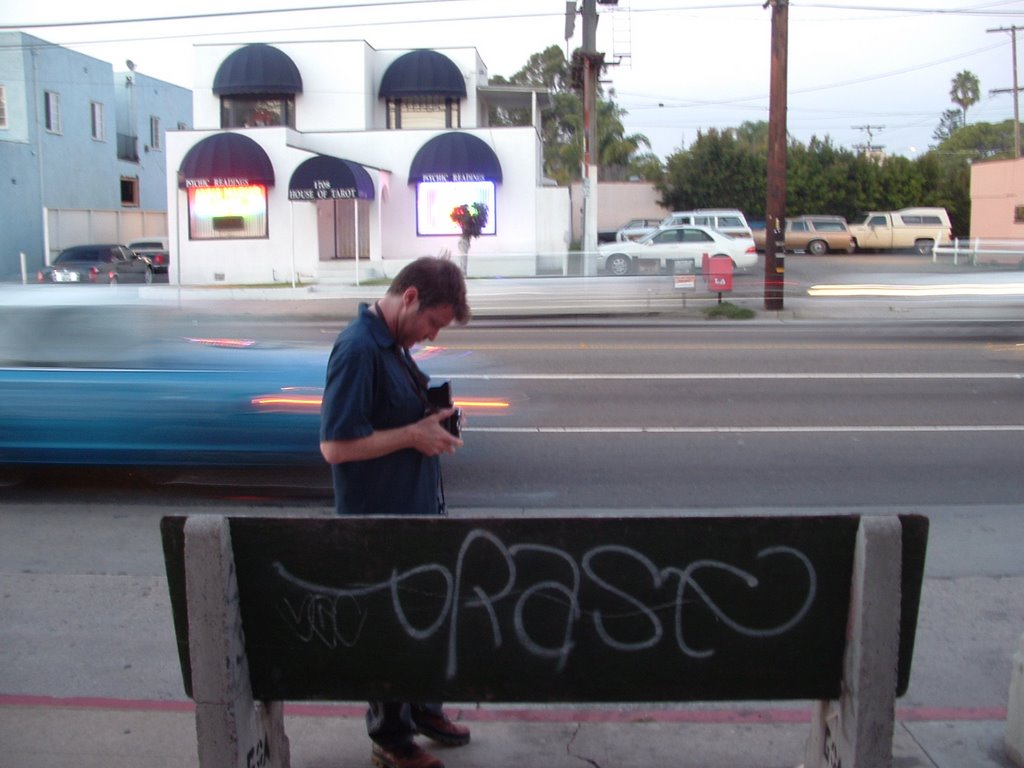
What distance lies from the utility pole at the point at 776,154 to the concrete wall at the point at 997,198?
24.9 meters

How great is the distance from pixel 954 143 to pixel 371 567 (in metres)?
102

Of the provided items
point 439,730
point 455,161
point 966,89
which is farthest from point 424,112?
point 966,89

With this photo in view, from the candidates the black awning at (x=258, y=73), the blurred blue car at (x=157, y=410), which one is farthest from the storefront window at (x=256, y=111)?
the blurred blue car at (x=157, y=410)

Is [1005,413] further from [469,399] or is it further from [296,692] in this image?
[296,692]

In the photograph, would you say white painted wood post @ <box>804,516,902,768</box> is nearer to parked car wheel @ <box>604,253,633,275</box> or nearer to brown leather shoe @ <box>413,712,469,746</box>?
brown leather shoe @ <box>413,712,469,746</box>

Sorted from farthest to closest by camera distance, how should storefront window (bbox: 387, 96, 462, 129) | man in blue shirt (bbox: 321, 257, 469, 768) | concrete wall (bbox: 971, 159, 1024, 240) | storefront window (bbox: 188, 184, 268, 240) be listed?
concrete wall (bbox: 971, 159, 1024, 240)
storefront window (bbox: 387, 96, 462, 129)
storefront window (bbox: 188, 184, 268, 240)
man in blue shirt (bbox: 321, 257, 469, 768)

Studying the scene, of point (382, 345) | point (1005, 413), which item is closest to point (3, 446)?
point (382, 345)

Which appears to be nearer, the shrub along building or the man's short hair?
the man's short hair

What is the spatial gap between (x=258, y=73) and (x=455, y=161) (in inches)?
273

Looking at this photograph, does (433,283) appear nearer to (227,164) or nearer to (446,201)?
(227,164)

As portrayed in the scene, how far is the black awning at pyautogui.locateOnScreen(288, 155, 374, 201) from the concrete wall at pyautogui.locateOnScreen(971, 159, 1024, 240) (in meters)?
26.7

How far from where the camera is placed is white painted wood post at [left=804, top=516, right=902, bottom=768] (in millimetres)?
Result: 2951

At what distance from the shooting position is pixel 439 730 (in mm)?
3906

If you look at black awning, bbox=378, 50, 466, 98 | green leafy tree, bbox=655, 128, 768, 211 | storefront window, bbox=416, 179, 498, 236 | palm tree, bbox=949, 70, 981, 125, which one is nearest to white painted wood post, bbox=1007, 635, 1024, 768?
storefront window, bbox=416, 179, 498, 236
